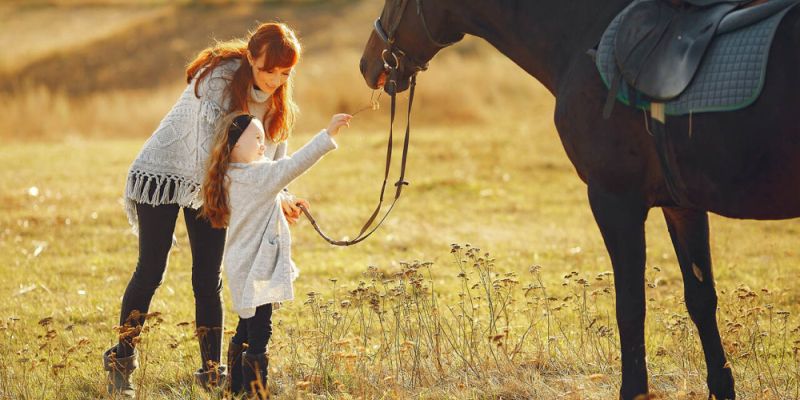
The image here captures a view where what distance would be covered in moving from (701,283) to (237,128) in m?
2.17

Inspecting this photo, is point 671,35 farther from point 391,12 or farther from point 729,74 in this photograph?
point 391,12

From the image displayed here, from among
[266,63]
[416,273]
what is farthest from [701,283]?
[266,63]

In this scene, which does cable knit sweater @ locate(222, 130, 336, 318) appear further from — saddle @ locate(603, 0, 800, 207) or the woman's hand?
saddle @ locate(603, 0, 800, 207)

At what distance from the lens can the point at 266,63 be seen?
13.8ft

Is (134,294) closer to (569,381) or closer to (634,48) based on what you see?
(569,381)

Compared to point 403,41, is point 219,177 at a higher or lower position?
lower

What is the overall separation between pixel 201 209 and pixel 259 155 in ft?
1.60

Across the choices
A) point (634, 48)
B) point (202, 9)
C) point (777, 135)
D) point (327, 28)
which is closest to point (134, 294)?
point (634, 48)

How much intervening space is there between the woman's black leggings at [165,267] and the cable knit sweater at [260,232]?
1.46ft

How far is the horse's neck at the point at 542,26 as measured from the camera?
3.81 metres

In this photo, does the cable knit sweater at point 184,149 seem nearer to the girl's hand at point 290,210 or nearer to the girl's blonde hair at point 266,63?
the girl's blonde hair at point 266,63

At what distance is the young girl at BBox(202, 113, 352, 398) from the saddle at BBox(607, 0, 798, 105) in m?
1.28

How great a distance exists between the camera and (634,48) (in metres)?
3.55

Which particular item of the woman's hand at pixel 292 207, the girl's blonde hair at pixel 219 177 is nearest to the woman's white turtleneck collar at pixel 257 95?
the girl's blonde hair at pixel 219 177
